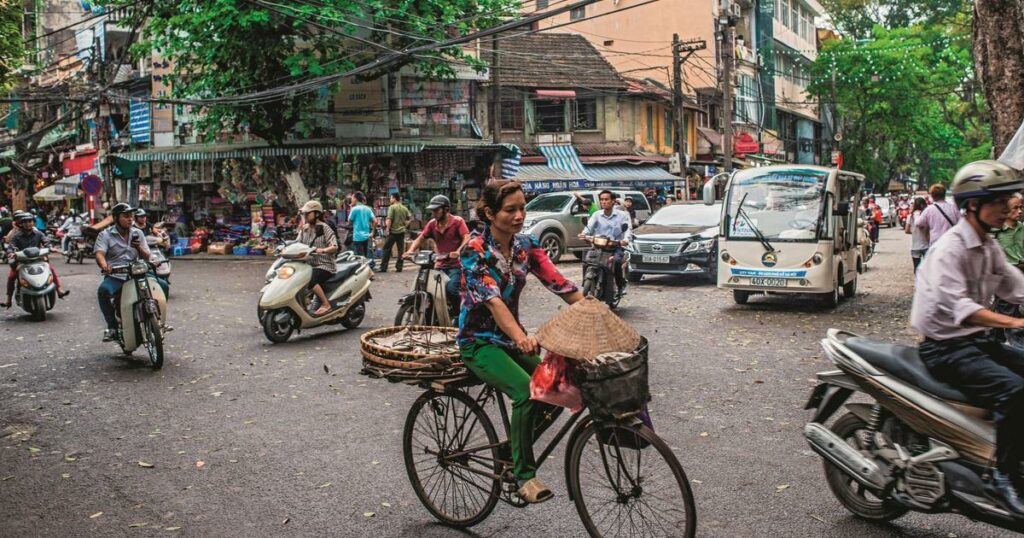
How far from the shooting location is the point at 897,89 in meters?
46.3

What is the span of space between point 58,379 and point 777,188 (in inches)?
403

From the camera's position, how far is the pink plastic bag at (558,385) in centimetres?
399

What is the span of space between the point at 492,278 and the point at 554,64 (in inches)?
1279

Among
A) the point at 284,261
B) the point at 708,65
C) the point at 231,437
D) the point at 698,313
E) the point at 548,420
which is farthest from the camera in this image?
the point at 708,65

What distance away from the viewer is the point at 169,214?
108 ft

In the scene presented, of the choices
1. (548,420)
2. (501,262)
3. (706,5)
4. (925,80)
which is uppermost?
(706,5)

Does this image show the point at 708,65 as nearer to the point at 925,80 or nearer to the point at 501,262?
the point at 925,80

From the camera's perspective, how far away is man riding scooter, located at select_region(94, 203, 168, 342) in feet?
32.7

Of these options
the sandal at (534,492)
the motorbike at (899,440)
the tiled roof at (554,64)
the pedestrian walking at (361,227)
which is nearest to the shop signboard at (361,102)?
the tiled roof at (554,64)

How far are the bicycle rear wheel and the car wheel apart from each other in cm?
1825

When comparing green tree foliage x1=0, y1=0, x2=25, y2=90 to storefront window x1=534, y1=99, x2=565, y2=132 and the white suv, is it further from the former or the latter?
storefront window x1=534, y1=99, x2=565, y2=132

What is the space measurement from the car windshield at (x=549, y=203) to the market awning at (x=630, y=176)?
28.3 ft

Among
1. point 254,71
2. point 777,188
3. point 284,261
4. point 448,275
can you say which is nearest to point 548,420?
point 448,275

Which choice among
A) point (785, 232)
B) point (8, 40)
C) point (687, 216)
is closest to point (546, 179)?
point (687, 216)
